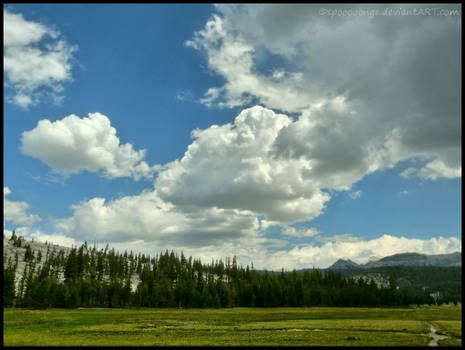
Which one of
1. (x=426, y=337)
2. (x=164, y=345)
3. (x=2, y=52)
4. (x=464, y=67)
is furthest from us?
(x=426, y=337)

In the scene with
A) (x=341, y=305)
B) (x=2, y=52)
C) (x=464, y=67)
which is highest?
(x=2, y=52)

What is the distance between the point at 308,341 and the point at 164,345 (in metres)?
14.8

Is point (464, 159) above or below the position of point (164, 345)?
above

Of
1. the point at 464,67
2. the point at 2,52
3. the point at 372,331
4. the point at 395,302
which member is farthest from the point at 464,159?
the point at 395,302

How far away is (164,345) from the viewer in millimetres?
40094

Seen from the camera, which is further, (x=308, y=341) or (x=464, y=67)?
(x=308, y=341)

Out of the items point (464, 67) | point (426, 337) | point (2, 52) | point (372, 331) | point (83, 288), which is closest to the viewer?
point (464, 67)

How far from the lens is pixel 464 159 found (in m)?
24.2

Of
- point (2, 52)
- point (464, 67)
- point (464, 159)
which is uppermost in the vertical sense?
point (2, 52)

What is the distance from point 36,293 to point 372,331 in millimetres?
120051

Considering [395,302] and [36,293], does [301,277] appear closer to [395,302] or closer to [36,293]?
[395,302]

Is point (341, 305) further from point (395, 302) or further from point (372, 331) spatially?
point (372, 331)

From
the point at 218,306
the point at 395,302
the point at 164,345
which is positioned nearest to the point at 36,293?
the point at 218,306

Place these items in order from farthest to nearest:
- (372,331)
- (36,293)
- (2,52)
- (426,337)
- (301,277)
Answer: (301,277), (36,293), (372,331), (426,337), (2,52)
